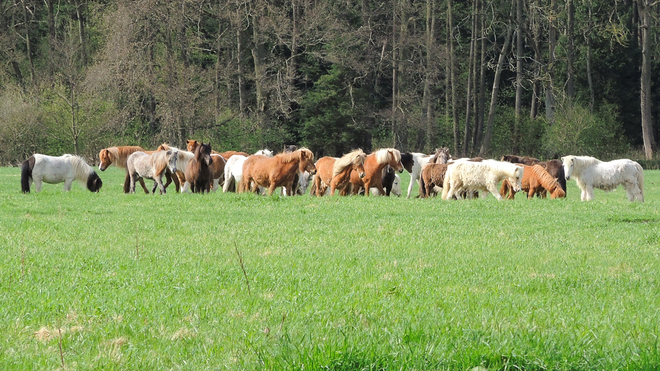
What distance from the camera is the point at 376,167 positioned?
22078 millimetres

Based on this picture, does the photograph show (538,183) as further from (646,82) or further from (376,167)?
(646,82)

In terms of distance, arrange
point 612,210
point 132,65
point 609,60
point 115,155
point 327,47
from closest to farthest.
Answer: point 612,210
point 115,155
point 132,65
point 327,47
point 609,60

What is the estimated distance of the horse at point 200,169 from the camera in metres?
21.3

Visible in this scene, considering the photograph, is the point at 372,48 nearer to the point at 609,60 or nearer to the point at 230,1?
the point at 230,1

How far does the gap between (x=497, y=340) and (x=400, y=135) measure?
50037 mm

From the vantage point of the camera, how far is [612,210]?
639 inches

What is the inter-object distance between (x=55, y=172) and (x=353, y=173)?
837 centimetres

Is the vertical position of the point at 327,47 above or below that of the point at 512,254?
above

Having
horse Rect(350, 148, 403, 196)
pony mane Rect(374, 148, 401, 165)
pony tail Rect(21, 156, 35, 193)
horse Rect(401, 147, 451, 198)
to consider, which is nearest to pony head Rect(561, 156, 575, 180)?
horse Rect(350, 148, 403, 196)

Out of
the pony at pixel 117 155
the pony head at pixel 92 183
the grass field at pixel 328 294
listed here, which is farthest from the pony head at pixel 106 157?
the grass field at pixel 328 294

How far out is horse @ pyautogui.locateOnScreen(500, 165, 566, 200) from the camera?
2078cm

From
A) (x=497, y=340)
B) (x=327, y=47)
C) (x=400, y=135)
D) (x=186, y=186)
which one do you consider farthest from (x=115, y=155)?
(x=400, y=135)

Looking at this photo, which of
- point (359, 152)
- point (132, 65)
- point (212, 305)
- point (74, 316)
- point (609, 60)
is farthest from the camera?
point (609, 60)

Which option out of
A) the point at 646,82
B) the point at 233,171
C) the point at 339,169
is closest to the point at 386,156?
the point at 339,169
